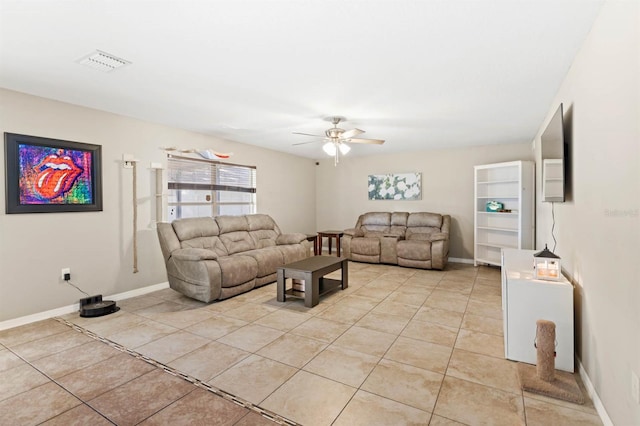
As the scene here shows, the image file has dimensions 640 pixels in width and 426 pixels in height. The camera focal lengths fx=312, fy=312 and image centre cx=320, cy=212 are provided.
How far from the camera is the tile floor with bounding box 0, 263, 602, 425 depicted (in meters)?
1.86

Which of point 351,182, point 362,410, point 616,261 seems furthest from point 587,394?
point 351,182

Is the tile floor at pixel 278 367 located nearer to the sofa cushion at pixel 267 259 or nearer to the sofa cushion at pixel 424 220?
the sofa cushion at pixel 267 259

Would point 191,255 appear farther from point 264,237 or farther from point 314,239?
point 314,239

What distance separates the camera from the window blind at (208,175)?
4852mm

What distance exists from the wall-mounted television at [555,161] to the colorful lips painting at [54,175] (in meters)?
4.93

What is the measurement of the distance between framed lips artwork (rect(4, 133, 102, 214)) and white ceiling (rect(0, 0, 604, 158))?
0.54 meters

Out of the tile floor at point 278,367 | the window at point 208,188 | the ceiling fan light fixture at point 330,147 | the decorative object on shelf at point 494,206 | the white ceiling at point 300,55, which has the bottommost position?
the tile floor at point 278,367

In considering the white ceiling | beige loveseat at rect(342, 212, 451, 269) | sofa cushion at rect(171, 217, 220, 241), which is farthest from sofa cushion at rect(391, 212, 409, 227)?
sofa cushion at rect(171, 217, 220, 241)

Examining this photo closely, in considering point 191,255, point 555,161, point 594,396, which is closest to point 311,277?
point 191,255

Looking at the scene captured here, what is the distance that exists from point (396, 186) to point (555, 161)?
4304mm

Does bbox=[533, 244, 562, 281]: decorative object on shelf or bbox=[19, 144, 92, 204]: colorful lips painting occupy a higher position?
bbox=[19, 144, 92, 204]: colorful lips painting

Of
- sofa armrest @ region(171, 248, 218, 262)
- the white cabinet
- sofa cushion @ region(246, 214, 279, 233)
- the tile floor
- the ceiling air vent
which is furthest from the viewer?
sofa cushion @ region(246, 214, 279, 233)

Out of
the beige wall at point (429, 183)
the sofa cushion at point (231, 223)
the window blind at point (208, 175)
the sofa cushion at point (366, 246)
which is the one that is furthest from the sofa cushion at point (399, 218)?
the sofa cushion at point (231, 223)

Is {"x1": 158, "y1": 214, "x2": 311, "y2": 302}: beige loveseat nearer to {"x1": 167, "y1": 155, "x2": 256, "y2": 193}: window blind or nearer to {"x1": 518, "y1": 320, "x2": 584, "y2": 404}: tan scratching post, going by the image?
{"x1": 167, "y1": 155, "x2": 256, "y2": 193}: window blind
